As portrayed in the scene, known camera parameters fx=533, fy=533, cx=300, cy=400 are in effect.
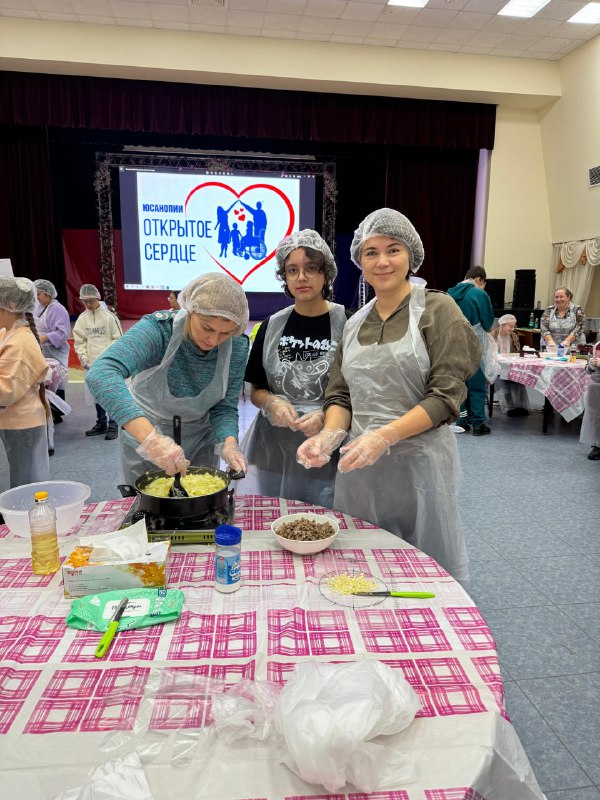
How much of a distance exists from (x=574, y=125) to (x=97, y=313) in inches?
259

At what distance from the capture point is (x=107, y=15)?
5852 millimetres

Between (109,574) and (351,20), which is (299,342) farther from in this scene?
(351,20)

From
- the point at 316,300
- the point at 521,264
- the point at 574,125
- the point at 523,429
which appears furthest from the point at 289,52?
the point at 316,300

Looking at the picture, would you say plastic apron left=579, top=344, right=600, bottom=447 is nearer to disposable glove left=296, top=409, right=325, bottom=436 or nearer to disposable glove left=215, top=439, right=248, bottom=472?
disposable glove left=296, top=409, right=325, bottom=436

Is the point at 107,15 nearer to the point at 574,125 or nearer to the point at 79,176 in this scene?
the point at 79,176

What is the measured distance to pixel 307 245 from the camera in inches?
77.9

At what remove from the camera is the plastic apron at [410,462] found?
5.44 feet

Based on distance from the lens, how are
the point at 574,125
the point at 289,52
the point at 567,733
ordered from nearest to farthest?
the point at 567,733
the point at 289,52
the point at 574,125

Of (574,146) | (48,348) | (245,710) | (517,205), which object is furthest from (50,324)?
(574,146)

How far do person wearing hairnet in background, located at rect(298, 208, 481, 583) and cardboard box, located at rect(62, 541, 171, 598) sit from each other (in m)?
0.55

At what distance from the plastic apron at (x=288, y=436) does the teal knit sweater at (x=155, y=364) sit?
0.56ft

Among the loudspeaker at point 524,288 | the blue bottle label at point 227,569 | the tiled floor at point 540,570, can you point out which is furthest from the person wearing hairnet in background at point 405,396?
the loudspeaker at point 524,288

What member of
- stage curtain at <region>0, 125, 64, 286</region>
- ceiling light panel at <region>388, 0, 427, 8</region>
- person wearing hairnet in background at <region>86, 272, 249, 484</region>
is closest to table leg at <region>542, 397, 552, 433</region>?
person wearing hairnet in background at <region>86, 272, 249, 484</region>

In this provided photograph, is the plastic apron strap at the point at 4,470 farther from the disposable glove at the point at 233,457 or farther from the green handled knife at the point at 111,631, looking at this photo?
the green handled knife at the point at 111,631
